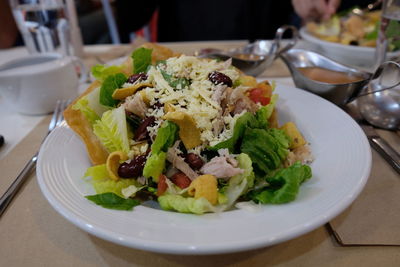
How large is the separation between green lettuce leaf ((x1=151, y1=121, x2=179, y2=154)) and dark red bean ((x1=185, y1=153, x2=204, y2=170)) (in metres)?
0.09

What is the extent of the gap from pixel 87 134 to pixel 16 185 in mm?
317

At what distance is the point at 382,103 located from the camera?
58.8 inches

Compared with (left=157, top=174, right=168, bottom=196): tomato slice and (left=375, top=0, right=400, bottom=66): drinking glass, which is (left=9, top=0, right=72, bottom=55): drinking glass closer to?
(left=157, top=174, right=168, bottom=196): tomato slice

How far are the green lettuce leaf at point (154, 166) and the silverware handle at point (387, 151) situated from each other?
90 centimetres

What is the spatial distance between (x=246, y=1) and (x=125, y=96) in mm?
2723

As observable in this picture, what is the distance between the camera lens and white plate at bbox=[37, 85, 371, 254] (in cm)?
72

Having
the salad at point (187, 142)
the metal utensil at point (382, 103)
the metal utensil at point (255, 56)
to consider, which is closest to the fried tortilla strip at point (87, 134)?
the salad at point (187, 142)

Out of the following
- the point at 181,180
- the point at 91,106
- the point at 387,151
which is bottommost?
the point at 387,151

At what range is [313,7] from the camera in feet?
9.75

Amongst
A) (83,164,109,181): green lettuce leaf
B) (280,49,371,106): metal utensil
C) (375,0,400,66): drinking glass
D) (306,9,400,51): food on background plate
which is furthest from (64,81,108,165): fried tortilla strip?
(306,9,400,51): food on background plate

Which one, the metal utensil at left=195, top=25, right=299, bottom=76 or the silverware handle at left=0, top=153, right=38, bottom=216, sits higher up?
the metal utensil at left=195, top=25, right=299, bottom=76

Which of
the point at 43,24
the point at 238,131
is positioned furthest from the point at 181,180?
the point at 43,24

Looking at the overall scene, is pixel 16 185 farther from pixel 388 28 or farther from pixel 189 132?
pixel 388 28

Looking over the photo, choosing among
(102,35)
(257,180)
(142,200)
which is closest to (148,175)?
(142,200)
